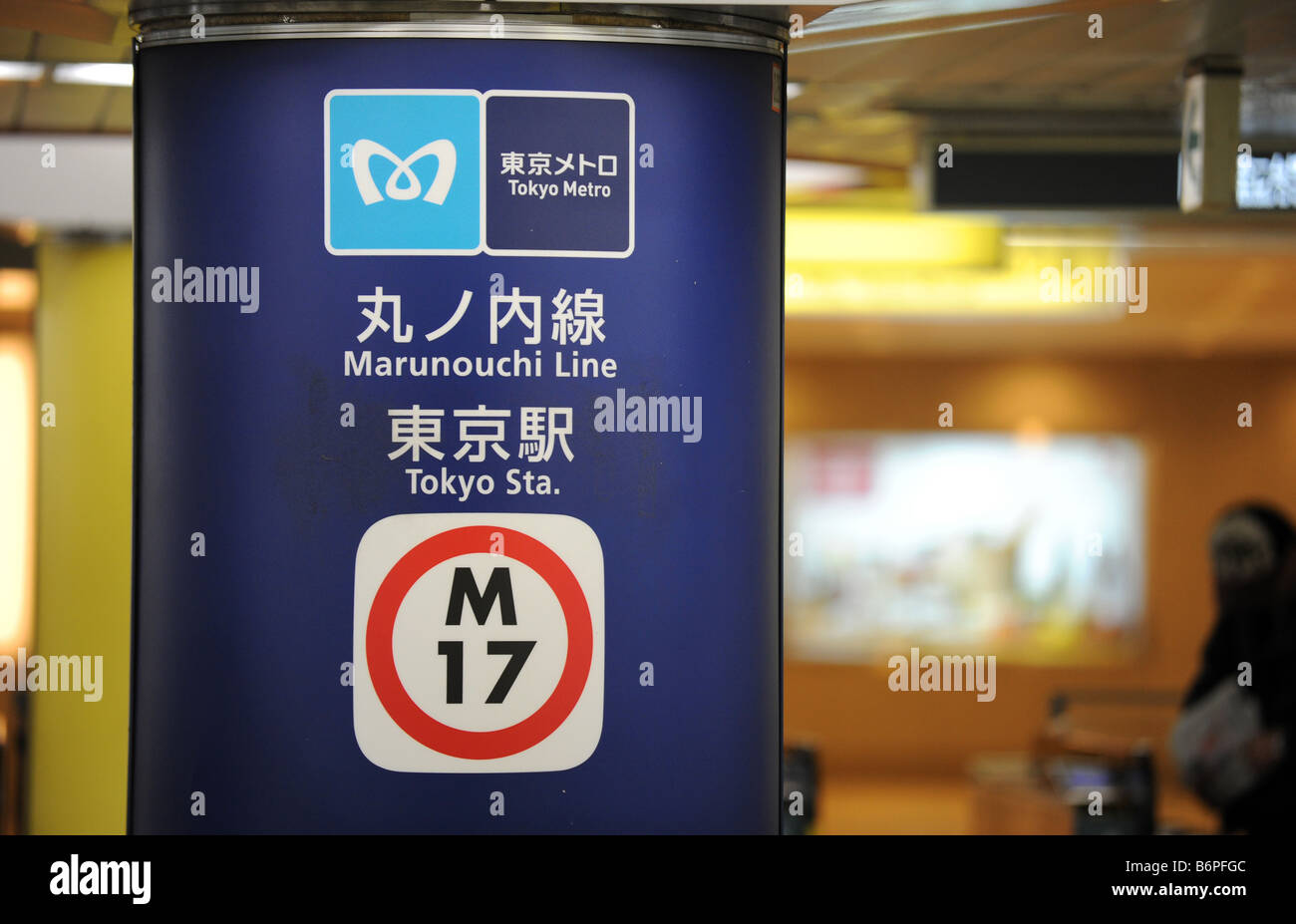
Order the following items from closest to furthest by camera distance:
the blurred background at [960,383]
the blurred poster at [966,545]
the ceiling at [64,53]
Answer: the ceiling at [64,53] < the blurred background at [960,383] < the blurred poster at [966,545]

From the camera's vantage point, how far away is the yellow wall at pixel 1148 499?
973 cm

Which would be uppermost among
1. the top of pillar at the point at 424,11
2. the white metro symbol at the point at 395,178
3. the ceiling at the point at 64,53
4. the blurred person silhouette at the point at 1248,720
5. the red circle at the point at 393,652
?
the ceiling at the point at 64,53

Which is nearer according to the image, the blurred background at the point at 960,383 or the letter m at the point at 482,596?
the letter m at the point at 482,596

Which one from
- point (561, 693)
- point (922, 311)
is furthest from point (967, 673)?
point (561, 693)

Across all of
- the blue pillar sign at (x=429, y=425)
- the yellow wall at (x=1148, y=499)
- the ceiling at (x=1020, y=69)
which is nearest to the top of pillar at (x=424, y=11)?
the blue pillar sign at (x=429, y=425)

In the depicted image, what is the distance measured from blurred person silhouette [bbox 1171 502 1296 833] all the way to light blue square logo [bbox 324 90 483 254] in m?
2.79

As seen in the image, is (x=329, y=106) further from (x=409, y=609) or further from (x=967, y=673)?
(x=967, y=673)

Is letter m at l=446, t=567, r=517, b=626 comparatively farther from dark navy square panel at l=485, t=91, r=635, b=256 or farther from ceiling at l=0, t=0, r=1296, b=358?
ceiling at l=0, t=0, r=1296, b=358

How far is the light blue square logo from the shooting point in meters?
2.35

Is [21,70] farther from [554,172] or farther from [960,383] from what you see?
[960,383]

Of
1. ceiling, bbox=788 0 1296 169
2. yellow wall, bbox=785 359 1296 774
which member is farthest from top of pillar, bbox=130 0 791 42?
yellow wall, bbox=785 359 1296 774

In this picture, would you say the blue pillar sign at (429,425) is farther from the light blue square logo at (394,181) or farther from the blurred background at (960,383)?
the blurred background at (960,383)

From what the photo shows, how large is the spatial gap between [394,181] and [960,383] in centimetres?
809
